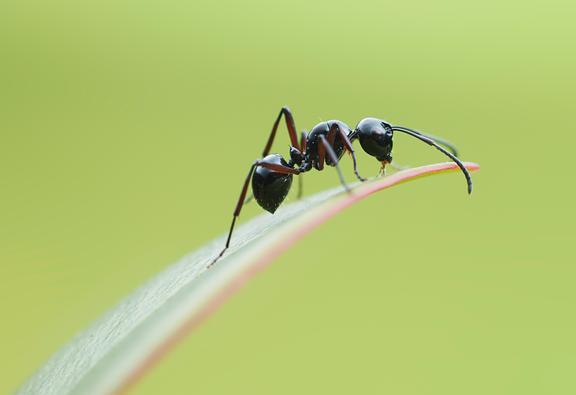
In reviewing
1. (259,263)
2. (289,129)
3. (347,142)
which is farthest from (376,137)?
(259,263)

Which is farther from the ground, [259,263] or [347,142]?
[259,263]

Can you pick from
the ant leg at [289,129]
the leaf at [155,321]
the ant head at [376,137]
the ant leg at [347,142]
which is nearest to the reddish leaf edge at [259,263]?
the leaf at [155,321]

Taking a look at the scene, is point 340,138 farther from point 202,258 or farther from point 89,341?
point 89,341

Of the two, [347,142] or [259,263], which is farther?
[347,142]

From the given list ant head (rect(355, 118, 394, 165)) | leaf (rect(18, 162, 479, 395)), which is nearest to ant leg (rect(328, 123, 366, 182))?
ant head (rect(355, 118, 394, 165))

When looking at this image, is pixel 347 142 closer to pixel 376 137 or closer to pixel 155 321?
pixel 376 137

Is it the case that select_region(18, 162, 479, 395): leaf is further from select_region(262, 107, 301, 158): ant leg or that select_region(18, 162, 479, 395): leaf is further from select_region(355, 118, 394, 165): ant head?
select_region(262, 107, 301, 158): ant leg

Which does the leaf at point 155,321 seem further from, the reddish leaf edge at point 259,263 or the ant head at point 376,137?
the ant head at point 376,137
